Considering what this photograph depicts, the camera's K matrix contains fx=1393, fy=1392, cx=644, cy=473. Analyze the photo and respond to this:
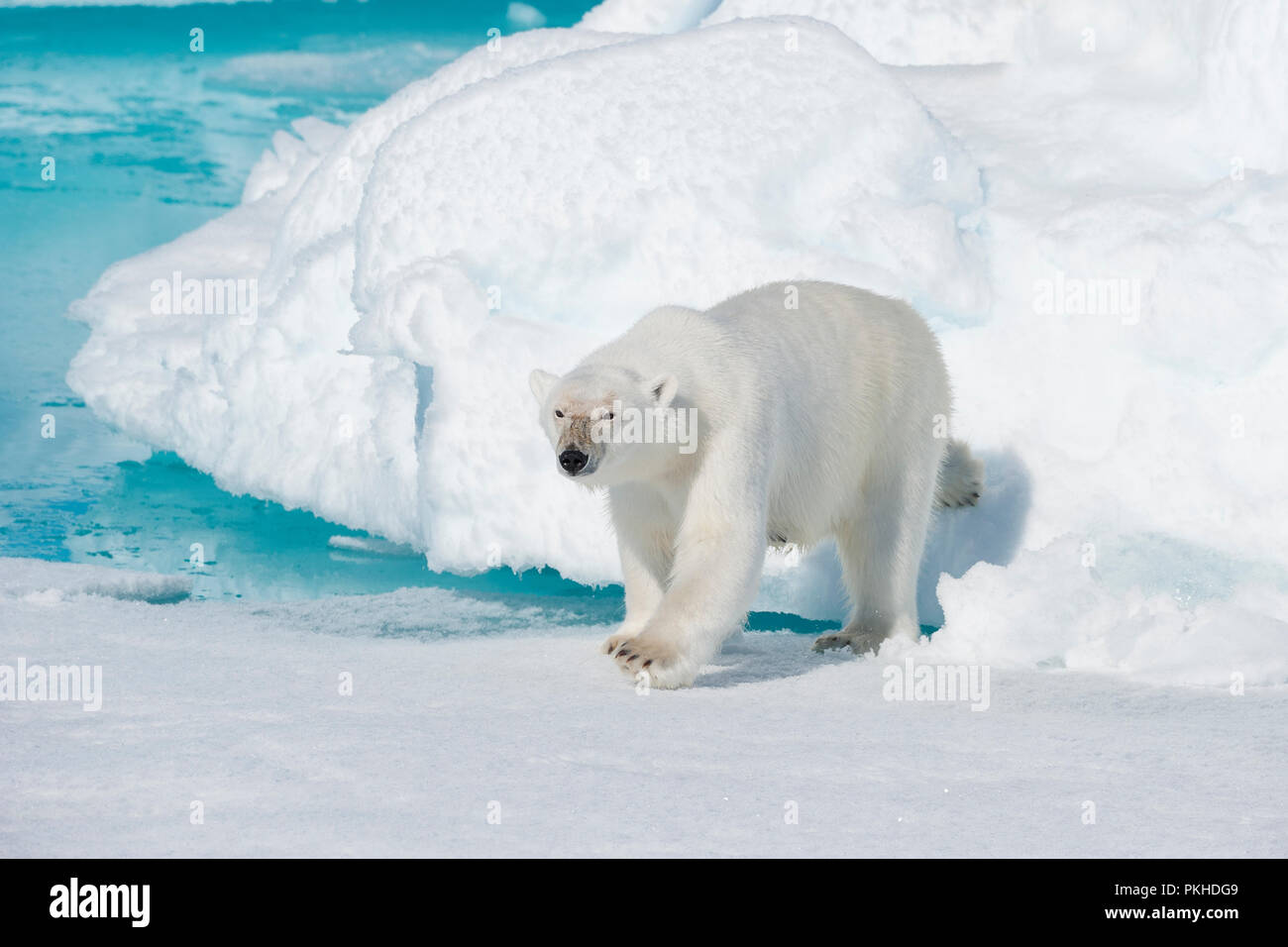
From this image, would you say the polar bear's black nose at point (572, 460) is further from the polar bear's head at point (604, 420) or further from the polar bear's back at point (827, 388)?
the polar bear's back at point (827, 388)

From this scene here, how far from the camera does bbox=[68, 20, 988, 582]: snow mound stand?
20.0 ft

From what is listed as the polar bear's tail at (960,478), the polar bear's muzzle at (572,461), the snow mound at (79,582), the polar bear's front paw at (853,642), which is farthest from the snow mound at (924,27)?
the polar bear's muzzle at (572,461)

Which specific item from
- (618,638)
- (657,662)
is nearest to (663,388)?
(657,662)

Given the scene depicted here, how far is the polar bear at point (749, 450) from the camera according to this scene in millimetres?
3904

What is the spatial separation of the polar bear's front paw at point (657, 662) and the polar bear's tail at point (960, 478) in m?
1.91

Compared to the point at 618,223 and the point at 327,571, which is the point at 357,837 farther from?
the point at 327,571

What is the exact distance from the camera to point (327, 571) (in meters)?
7.21

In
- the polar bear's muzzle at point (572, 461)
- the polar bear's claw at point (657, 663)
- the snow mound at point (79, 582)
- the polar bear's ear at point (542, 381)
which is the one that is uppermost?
the polar bear's ear at point (542, 381)

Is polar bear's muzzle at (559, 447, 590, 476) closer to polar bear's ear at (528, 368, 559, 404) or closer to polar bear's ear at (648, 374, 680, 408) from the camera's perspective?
polar bear's ear at (648, 374, 680, 408)

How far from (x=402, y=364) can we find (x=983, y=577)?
3.85m

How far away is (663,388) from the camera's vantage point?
3.86 meters

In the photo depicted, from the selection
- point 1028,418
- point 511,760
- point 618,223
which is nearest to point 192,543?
point 618,223

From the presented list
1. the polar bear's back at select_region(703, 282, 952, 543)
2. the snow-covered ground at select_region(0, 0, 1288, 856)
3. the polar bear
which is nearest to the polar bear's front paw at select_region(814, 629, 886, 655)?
the polar bear

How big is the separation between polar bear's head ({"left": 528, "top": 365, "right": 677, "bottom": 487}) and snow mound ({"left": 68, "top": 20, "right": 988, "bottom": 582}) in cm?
190
